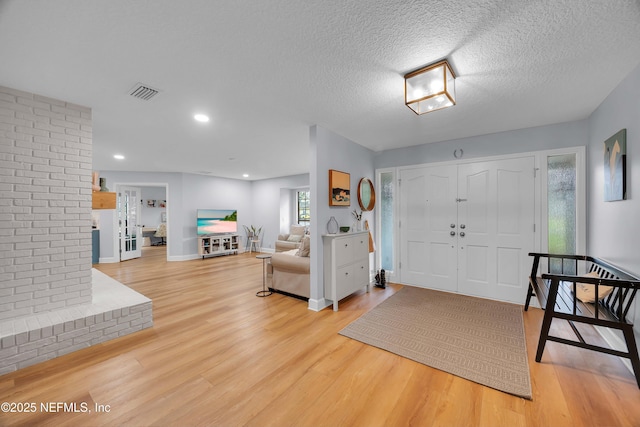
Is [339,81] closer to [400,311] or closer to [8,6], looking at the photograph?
[8,6]

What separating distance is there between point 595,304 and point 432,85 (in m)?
2.12

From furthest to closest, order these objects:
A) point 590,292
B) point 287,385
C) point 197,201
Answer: point 197,201, point 590,292, point 287,385

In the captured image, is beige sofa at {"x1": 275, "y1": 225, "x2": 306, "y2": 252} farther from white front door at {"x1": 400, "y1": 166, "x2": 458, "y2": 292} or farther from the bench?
the bench

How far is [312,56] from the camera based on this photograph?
1.87 meters

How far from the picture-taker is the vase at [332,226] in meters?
3.54

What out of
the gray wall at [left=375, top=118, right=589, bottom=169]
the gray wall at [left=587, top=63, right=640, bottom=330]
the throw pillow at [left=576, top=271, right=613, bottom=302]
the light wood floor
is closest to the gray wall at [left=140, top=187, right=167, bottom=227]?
the light wood floor

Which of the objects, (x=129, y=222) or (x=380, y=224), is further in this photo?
(x=129, y=222)

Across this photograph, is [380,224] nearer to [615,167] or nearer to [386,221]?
[386,221]

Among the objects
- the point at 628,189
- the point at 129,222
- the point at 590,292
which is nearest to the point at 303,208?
the point at 129,222

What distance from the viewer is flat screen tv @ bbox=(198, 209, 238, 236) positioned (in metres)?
7.26

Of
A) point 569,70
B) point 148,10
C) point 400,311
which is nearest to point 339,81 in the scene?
point 148,10

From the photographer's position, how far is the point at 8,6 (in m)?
1.38

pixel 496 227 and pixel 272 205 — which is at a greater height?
pixel 272 205

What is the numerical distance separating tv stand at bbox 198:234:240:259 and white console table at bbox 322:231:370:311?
16.7 ft
